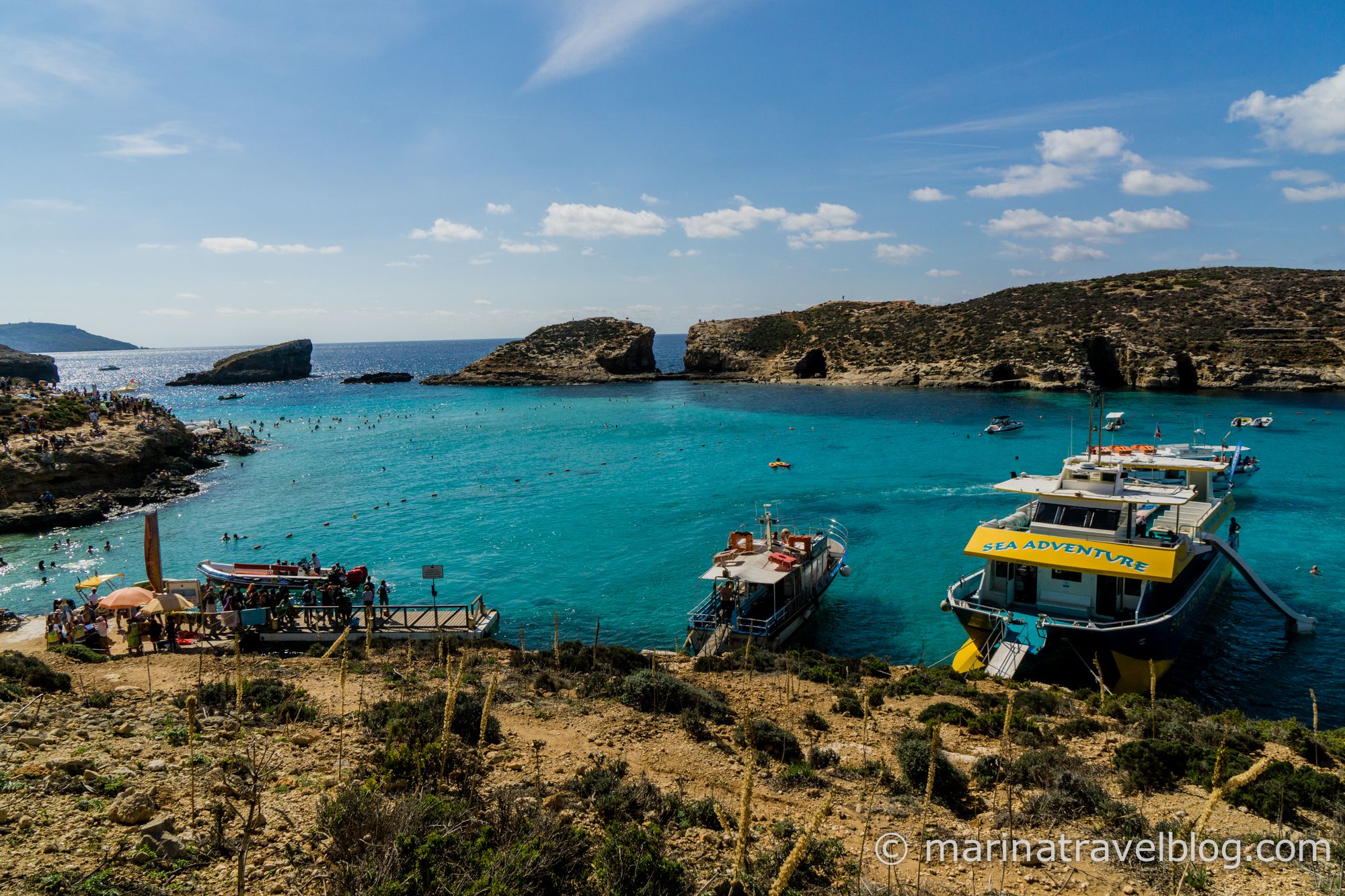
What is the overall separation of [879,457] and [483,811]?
1680 inches

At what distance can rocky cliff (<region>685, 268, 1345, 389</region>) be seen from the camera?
7500 cm

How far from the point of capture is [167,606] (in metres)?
17.4

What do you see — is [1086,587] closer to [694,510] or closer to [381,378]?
[694,510]

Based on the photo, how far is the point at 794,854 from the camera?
3.33m

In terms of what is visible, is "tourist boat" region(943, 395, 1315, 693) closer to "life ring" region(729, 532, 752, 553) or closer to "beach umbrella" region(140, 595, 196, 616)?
"life ring" region(729, 532, 752, 553)

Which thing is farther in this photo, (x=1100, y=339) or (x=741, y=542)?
(x=1100, y=339)

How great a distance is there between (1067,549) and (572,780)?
45.5 feet

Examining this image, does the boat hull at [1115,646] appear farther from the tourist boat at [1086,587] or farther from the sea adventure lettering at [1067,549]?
the sea adventure lettering at [1067,549]

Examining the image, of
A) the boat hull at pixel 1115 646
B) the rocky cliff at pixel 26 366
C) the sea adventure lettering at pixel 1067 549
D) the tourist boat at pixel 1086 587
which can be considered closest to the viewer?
the boat hull at pixel 1115 646

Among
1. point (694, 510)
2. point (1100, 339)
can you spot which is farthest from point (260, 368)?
point (1100, 339)

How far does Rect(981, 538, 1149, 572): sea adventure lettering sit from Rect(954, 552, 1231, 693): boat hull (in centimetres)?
131

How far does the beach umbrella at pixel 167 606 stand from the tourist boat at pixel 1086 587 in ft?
65.2

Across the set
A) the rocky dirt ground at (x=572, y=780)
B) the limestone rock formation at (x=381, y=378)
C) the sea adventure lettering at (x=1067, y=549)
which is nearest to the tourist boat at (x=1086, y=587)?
the sea adventure lettering at (x=1067, y=549)

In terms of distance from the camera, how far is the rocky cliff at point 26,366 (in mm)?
129500
